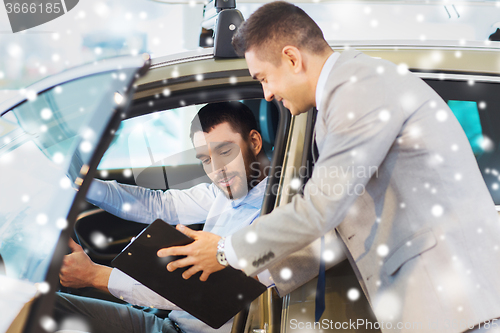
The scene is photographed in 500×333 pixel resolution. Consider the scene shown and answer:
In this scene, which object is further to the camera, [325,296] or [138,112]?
[138,112]

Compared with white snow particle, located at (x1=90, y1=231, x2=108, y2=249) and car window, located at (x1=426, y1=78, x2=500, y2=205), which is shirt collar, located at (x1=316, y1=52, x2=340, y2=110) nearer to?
Answer: car window, located at (x1=426, y1=78, x2=500, y2=205)

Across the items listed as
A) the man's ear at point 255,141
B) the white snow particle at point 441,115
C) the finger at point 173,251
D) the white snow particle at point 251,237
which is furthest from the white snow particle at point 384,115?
the man's ear at point 255,141


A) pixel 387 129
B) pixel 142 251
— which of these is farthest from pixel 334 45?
pixel 142 251

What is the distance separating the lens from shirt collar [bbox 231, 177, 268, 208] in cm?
162

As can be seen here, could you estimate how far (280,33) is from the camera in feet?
4.30

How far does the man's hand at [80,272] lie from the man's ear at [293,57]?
104 cm

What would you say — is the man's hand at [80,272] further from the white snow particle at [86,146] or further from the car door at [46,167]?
the white snow particle at [86,146]

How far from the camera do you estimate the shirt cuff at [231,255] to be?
1.11 meters

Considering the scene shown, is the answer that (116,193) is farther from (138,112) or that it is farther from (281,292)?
(281,292)

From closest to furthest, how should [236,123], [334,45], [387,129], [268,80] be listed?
[387,129]
[268,80]
[334,45]
[236,123]

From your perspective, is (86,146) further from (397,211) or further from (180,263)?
(397,211)

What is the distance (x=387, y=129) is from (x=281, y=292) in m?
0.61

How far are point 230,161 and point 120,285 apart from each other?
67 centimetres

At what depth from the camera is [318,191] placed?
105 cm
